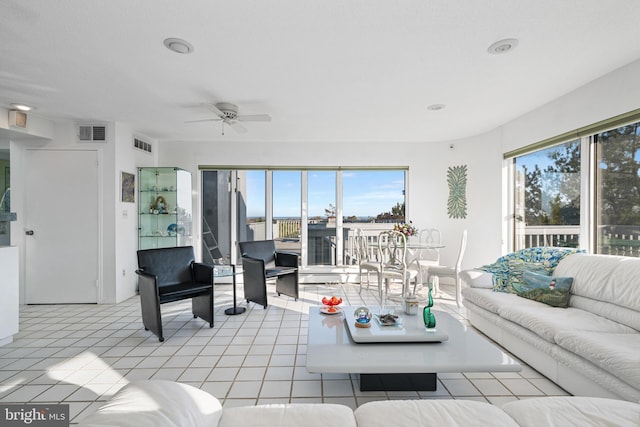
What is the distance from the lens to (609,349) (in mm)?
1814

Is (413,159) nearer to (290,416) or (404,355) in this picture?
(404,355)

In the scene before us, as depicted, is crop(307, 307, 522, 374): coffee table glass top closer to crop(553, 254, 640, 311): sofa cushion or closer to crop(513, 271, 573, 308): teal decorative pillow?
crop(513, 271, 573, 308): teal decorative pillow

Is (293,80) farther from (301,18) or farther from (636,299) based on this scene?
(636,299)

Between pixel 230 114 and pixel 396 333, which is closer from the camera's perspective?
pixel 396 333

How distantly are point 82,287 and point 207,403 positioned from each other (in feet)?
13.6

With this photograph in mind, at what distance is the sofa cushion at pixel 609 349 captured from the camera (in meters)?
1.67

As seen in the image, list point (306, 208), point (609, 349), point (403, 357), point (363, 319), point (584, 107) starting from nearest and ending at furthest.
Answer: point (609, 349), point (403, 357), point (363, 319), point (584, 107), point (306, 208)

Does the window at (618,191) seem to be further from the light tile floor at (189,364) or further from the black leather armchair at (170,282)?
the black leather armchair at (170,282)

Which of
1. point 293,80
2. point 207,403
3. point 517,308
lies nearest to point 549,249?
point 517,308

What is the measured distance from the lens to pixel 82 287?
4262 millimetres

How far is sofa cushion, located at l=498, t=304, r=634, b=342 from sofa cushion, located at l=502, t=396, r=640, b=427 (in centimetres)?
105

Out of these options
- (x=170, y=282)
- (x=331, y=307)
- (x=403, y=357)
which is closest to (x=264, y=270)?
(x=170, y=282)

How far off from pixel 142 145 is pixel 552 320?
221 inches

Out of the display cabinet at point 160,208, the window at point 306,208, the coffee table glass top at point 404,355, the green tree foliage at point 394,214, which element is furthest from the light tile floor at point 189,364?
the green tree foliage at point 394,214
